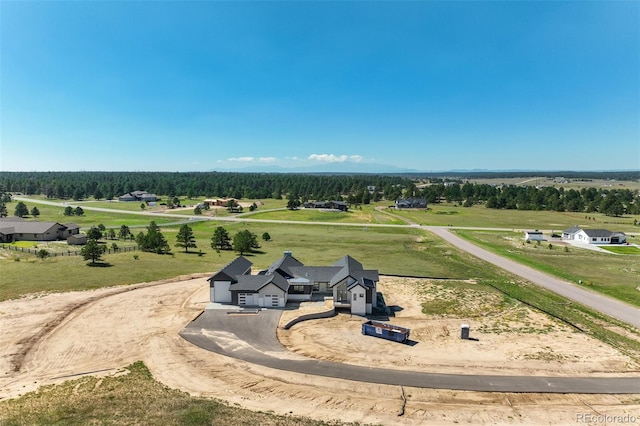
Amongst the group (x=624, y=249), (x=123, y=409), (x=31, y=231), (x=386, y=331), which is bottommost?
(x=624, y=249)

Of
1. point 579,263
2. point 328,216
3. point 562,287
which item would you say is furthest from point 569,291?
point 328,216

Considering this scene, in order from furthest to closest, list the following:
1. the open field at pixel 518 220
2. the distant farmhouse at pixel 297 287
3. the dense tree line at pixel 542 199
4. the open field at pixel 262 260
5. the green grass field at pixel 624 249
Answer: the dense tree line at pixel 542 199 → the open field at pixel 518 220 → the green grass field at pixel 624 249 → the open field at pixel 262 260 → the distant farmhouse at pixel 297 287

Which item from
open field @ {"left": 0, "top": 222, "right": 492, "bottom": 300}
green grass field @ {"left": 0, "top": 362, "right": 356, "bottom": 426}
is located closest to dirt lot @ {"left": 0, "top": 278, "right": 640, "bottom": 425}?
green grass field @ {"left": 0, "top": 362, "right": 356, "bottom": 426}

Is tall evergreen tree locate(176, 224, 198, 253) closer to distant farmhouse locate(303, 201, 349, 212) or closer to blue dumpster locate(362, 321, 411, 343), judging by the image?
blue dumpster locate(362, 321, 411, 343)

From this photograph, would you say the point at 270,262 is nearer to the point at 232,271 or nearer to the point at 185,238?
the point at 232,271

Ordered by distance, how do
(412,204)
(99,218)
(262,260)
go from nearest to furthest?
1. (262,260)
2. (99,218)
3. (412,204)

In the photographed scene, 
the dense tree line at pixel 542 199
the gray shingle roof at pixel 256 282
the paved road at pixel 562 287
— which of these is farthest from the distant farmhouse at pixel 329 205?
the gray shingle roof at pixel 256 282

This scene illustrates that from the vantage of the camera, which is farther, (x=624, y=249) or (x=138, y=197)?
(x=138, y=197)

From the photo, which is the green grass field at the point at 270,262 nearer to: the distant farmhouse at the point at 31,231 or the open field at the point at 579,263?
the open field at the point at 579,263
